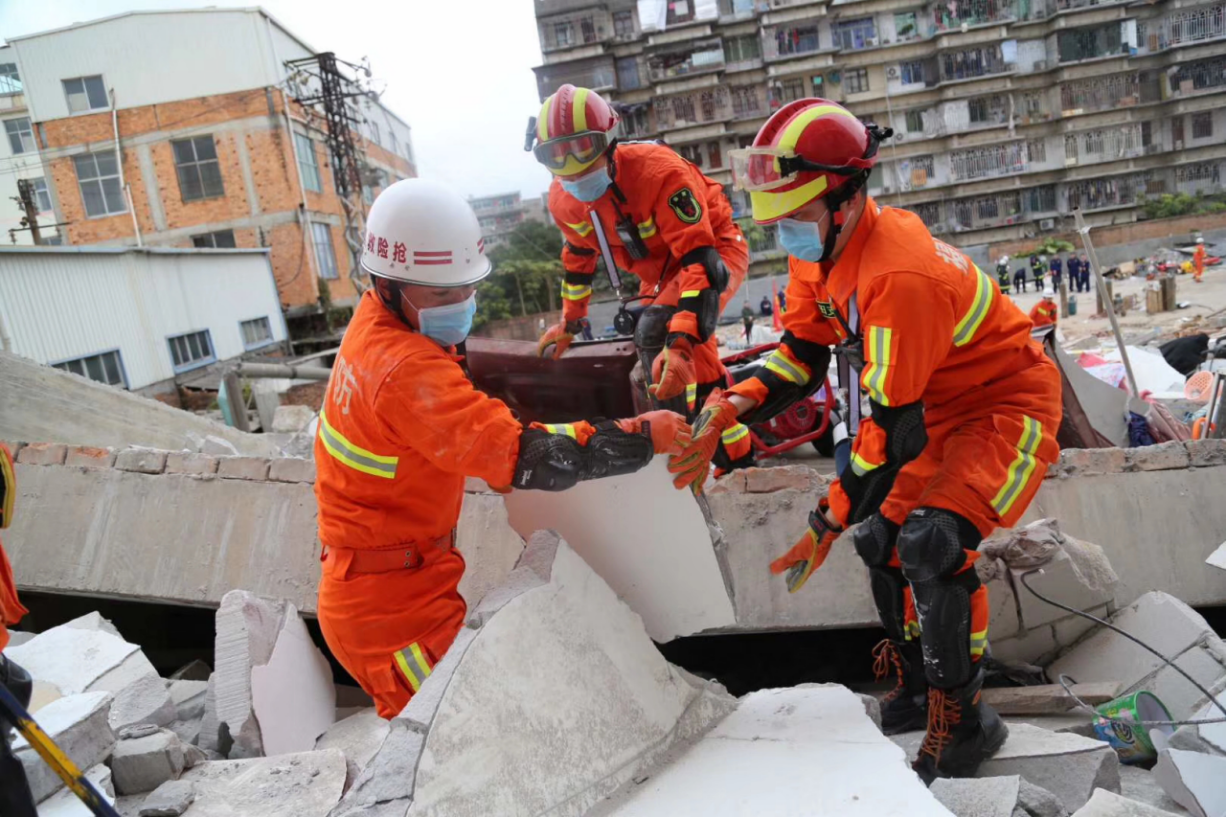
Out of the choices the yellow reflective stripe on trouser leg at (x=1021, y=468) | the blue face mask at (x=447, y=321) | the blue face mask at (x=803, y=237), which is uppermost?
the blue face mask at (x=803, y=237)

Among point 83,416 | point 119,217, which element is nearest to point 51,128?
point 119,217

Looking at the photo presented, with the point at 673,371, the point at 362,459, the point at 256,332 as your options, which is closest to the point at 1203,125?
the point at 256,332

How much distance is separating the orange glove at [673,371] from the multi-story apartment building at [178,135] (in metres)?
20.8

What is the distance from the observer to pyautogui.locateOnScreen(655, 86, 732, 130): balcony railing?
3591 centimetres

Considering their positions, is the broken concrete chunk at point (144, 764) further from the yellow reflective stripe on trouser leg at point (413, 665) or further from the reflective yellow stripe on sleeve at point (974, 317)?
the reflective yellow stripe on sleeve at point (974, 317)

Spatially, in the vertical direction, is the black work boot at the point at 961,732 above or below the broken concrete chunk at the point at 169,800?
below

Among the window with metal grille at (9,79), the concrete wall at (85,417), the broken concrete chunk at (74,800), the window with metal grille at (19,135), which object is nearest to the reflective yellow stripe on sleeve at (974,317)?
the broken concrete chunk at (74,800)

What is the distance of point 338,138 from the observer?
23.0 metres

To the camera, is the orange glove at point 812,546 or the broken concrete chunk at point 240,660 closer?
the orange glove at point 812,546

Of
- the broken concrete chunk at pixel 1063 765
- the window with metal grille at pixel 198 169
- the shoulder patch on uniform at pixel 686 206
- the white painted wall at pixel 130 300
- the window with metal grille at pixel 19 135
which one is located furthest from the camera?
the window with metal grille at pixel 19 135

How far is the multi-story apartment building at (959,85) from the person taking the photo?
3550cm

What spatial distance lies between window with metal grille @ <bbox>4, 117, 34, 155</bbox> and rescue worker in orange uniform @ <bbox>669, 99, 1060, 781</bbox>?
30446 mm

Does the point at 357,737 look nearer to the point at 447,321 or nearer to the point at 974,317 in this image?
the point at 447,321

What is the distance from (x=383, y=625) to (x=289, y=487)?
2.12 metres
